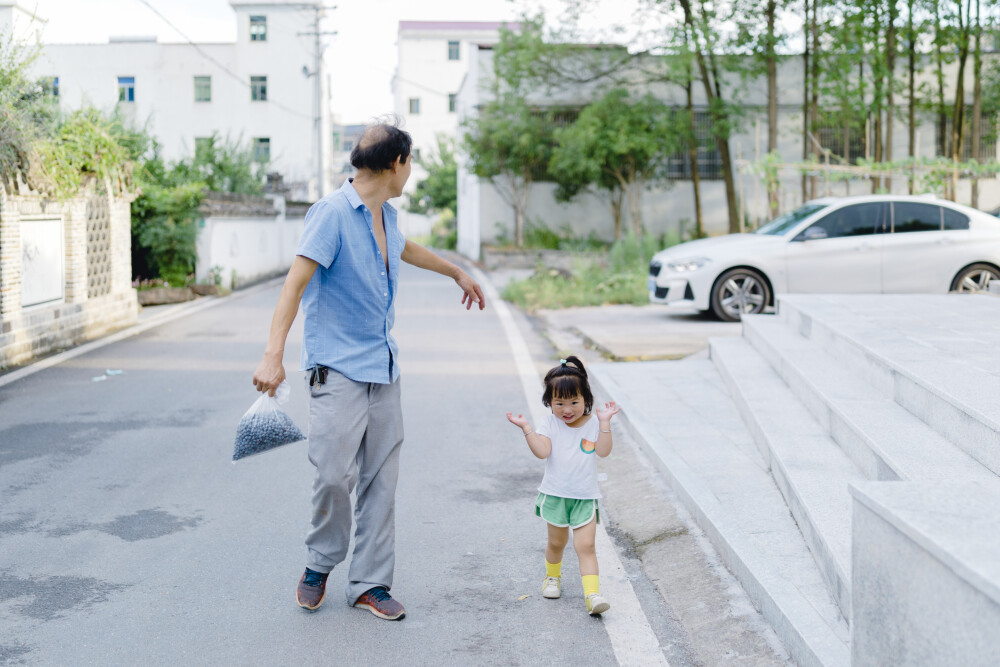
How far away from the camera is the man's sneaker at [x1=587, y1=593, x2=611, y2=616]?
4098 mm

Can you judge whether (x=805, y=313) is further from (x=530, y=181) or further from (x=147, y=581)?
(x=530, y=181)

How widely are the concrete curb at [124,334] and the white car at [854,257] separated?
723 cm

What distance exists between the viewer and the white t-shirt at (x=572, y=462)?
4277 mm

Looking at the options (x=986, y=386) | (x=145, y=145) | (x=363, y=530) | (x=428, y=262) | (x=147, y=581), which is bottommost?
(x=147, y=581)

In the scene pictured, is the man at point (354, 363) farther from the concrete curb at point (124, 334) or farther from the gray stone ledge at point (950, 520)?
the concrete curb at point (124, 334)

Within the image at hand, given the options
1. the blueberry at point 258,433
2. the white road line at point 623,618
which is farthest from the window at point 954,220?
the blueberry at point 258,433

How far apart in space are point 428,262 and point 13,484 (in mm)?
3102

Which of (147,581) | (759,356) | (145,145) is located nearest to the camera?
(147,581)

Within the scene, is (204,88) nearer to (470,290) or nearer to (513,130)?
(513,130)

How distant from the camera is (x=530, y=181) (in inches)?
1255

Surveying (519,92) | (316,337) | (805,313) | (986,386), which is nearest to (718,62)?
(519,92)

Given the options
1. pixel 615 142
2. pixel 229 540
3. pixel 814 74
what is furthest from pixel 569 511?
pixel 615 142

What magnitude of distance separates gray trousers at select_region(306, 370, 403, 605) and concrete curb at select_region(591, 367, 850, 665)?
143cm

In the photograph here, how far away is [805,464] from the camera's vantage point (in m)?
5.31
